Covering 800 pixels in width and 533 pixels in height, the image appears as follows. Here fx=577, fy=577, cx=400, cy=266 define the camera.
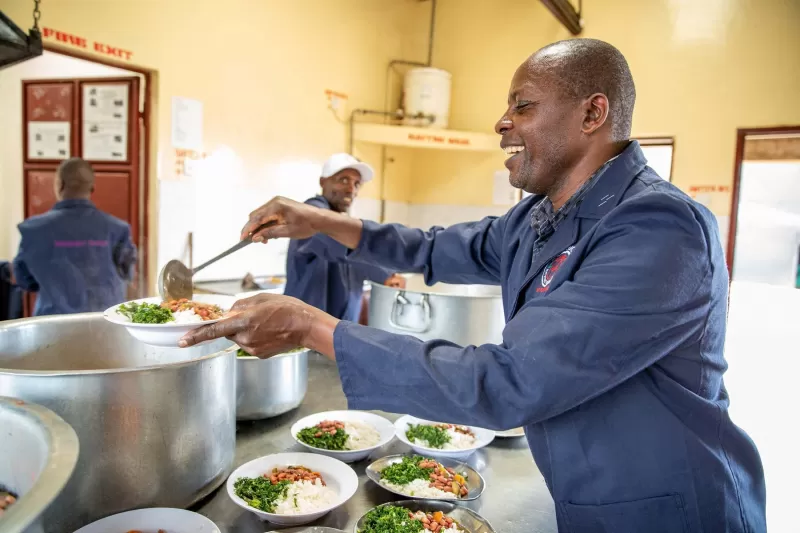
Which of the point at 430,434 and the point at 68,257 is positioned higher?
the point at 68,257

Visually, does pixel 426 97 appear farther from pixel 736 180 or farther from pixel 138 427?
pixel 138 427

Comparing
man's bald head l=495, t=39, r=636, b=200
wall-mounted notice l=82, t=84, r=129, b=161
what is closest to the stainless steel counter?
man's bald head l=495, t=39, r=636, b=200

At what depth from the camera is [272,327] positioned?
1.17 meters

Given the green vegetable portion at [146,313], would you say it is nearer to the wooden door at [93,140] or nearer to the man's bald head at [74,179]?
the man's bald head at [74,179]

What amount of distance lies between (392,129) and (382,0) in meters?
1.60

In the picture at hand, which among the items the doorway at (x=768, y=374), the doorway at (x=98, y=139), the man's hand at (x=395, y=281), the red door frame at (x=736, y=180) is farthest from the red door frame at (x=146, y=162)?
the red door frame at (x=736, y=180)

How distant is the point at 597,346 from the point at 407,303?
1.15 m

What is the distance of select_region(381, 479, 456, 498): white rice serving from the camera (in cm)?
138

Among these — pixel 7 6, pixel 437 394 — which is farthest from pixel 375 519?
pixel 7 6

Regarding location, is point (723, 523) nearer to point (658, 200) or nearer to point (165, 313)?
point (658, 200)

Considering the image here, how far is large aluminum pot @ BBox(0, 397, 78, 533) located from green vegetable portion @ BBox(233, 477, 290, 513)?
495 millimetres

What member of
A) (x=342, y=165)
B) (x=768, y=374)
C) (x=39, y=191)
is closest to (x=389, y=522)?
(x=768, y=374)

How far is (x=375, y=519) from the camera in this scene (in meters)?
1.26

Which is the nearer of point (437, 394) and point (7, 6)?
point (437, 394)
